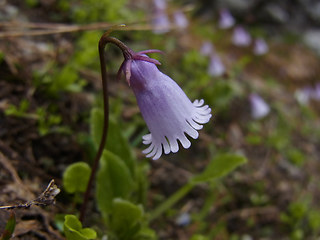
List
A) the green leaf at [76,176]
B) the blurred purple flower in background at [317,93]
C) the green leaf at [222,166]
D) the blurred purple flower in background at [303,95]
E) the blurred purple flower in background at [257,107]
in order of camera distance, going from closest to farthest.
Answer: the green leaf at [76,176] → the green leaf at [222,166] → the blurred purple flower in background at [257,107] → the blurred purple flower in background at [303,95] → the blurred purple flower in background at [317,93]

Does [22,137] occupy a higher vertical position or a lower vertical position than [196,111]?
higher

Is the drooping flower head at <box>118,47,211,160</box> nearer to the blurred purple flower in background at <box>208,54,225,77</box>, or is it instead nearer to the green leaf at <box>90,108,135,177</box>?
the green leaf at <box>90,108,135,177</box>

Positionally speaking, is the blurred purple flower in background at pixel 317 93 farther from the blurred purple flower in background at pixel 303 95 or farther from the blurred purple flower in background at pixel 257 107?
the blurred purple flower in background at pixel 257 107

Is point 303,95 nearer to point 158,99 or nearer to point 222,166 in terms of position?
point 222,166

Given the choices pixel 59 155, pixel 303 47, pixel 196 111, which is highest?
pixel 303 47

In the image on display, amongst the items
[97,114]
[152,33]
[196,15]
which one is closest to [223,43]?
[196,15]

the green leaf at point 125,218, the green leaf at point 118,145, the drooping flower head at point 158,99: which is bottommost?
the green leaf at point 125,218

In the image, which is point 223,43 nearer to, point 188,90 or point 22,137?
point 188,90

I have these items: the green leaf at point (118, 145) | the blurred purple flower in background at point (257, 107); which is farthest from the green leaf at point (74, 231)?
the blurred purple flower in background at point (257, 107)
